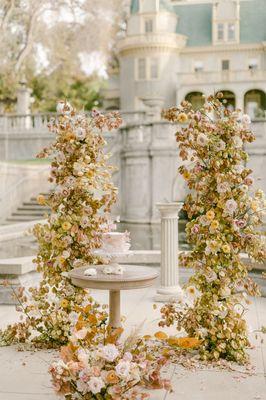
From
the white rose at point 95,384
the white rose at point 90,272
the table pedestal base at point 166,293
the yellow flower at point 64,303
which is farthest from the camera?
the table pedestal base at point 166,293

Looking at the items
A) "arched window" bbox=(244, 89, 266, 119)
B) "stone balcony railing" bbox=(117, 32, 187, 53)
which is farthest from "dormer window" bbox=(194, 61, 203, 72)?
"arched window" bbox=(244, 89, 266, 119)

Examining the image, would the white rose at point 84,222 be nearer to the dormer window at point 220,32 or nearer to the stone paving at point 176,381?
the stone paving at point 176,381

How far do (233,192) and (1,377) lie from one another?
116 inches

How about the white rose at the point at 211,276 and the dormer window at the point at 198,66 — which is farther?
the dormer window at the point at 198,66

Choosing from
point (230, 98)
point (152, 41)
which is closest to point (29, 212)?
point (152, 41)

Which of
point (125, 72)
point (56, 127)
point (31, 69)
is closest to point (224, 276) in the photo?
point (56, 127)

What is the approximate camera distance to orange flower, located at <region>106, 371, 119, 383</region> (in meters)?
4.67

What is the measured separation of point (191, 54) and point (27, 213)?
81.6 ft

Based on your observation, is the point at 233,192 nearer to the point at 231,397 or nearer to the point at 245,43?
the point at 231,397

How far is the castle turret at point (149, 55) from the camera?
142 feet

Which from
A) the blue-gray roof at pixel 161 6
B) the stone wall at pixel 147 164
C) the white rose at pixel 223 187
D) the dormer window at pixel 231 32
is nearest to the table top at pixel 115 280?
the white rose at pixel 223 187

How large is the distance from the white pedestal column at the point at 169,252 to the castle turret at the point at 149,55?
34.2 meters

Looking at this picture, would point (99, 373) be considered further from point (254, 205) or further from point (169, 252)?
point (169, 252)

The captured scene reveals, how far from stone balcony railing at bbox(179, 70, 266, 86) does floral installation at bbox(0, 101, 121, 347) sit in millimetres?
36370
